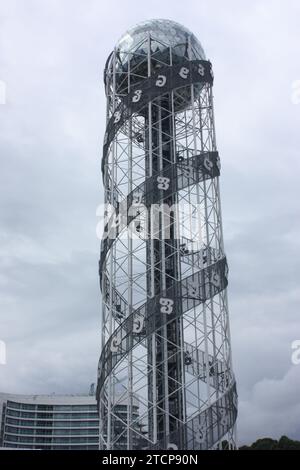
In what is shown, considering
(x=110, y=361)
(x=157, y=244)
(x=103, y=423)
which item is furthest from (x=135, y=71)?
(x=103, y=423)

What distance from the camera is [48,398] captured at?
118 m

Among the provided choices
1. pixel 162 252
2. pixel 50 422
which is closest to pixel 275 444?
pixel 162 252

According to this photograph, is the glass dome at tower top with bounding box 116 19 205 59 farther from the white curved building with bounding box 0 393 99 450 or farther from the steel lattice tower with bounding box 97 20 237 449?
the white curved building with bounding box 0 393 99 450

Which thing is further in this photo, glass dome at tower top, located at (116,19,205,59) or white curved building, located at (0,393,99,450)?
white curved building, located at (0,393,99,450)

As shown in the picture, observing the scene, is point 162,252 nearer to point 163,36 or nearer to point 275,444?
point 163,36

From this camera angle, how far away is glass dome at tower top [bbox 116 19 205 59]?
3319 cm

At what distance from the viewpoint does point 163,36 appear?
33.2 meters


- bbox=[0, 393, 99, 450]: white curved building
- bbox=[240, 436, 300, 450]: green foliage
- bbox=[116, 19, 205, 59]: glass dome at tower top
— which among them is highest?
bbox=[116, 19, 205, 59]: glass dome at tower top

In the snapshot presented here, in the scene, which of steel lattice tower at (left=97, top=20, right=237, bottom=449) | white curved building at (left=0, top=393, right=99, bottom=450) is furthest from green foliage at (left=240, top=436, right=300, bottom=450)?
white curved building at (left=0, top=393, right=99, bottom=450)

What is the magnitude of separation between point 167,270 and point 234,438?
8.72m

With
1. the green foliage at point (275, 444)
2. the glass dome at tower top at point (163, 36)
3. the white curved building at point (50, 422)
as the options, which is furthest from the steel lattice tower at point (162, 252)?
the white curved building at point (50, 422)

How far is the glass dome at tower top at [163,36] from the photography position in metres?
33.2

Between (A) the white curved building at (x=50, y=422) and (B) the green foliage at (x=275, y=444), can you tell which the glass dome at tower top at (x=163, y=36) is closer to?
(B) the green foliage at (x=275, y=444)
